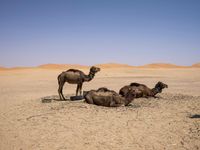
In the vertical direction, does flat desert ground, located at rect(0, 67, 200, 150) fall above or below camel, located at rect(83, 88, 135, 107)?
below

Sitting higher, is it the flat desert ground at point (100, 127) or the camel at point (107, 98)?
the camel at point (107, 98)

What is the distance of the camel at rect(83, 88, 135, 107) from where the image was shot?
12.5 meters

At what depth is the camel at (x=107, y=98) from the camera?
1252cm

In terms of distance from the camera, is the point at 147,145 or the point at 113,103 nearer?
the point at 147,145

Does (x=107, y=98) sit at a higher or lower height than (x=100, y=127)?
higher

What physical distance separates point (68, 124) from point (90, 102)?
352 centimetres

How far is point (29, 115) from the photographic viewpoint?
11.2 meters

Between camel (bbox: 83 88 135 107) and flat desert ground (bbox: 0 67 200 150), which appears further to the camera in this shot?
camel (bbox: 83 88 135 107)

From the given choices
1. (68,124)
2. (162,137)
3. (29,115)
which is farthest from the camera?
(29,115)

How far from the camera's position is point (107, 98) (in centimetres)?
1252

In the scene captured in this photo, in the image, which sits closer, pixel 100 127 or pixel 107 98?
pixel 100 127

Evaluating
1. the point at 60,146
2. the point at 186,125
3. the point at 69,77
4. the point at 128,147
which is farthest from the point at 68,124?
the point at 69,77

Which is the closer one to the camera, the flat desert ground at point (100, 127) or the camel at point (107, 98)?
the flat desert ground at point (100, 127)

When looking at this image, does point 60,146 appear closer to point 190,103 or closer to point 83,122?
point 83,122
